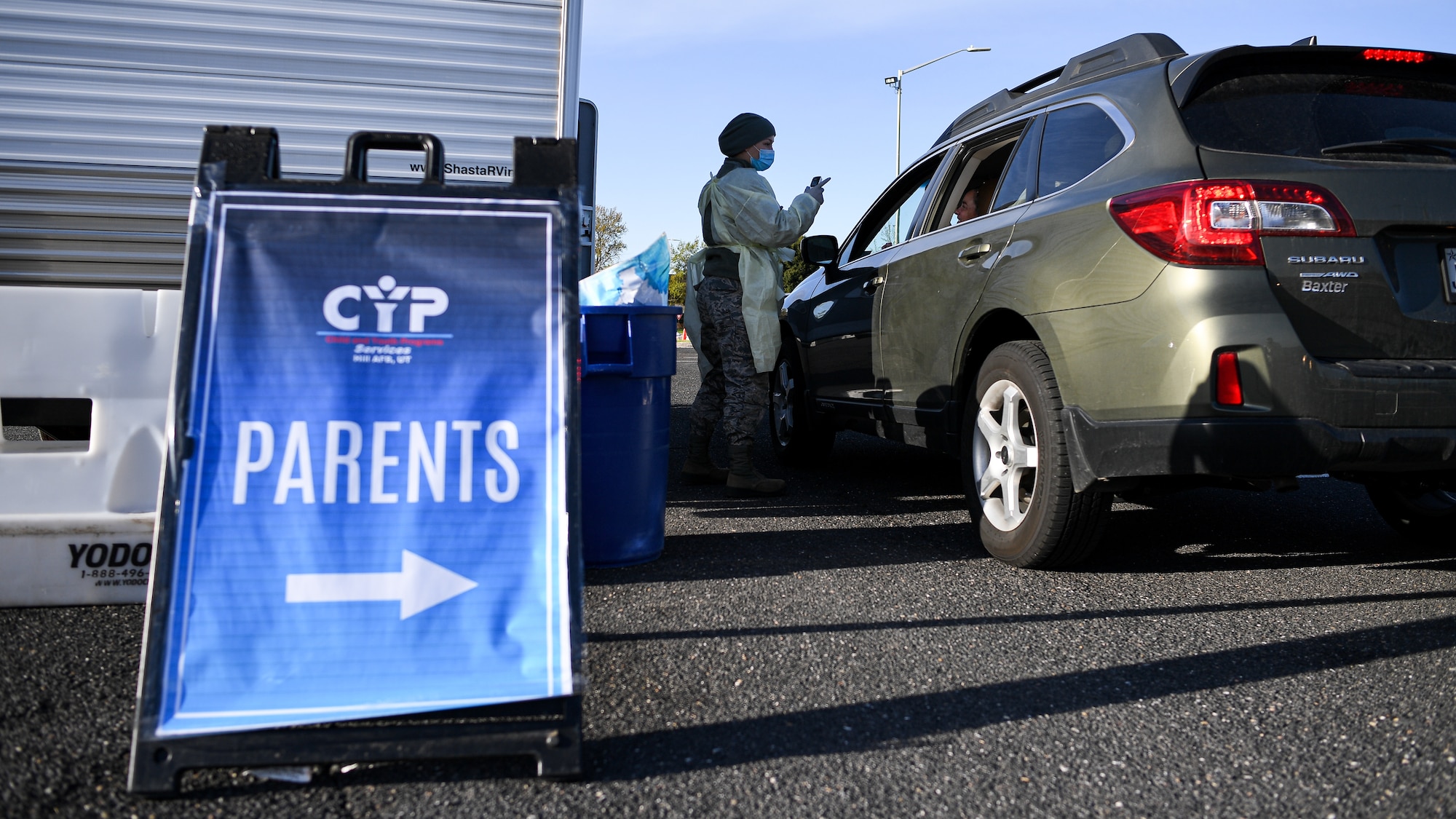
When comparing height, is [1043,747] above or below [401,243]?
below

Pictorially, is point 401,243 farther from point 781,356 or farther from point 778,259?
point 781,356

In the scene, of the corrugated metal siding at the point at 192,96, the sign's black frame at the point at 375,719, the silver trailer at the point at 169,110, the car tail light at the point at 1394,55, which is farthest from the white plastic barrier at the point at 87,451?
the car tail light at the point at 1394,55

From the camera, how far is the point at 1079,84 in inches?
153

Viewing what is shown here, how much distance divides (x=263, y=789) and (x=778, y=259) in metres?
4.00

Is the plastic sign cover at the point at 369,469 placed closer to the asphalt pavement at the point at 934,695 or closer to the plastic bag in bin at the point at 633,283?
the asphalt pavement at the point at 934,695

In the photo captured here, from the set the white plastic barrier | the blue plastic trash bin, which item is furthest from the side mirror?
the white plastic barrier

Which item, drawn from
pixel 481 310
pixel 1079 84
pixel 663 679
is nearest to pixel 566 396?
pixel 481 310

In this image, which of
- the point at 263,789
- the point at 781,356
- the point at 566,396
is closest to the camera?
the point at 263,789

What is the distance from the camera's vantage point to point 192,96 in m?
4.17

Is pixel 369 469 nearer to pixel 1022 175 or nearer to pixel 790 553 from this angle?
pixel 790 553

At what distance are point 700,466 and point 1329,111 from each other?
3.40 metres

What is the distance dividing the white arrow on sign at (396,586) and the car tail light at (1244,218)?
2.18 metres

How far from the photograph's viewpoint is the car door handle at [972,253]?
12.8ft

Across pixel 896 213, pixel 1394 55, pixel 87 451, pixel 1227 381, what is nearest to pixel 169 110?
pixel 87 451
